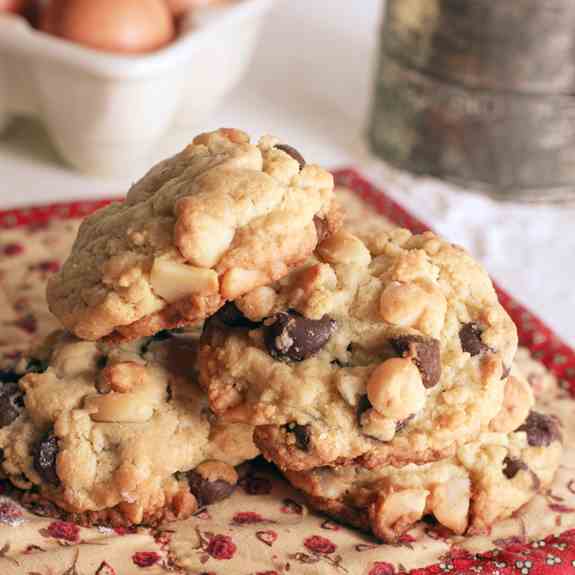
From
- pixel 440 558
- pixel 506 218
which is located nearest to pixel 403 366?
pixel 440 558

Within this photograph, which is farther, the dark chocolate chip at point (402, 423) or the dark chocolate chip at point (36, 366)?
the dark chocolate chip at point (36, 366)

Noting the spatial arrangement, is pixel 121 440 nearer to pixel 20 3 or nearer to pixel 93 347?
pixel 93 347

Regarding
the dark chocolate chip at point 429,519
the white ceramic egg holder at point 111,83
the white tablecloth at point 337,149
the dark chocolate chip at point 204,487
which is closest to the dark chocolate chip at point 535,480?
the dark chocolate chip at point 429,519

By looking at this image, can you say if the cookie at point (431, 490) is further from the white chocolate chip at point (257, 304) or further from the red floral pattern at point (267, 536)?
the white chocolate chip at point (257, 304)

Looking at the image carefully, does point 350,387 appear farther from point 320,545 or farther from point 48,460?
point 48,460

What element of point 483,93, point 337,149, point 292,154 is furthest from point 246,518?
point 337,149

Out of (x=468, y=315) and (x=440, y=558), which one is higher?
(x=468, y=315)

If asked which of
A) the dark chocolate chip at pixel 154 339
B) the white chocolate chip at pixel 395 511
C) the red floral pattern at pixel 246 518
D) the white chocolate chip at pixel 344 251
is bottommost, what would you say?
the red floral pattern at pixel 246 518
